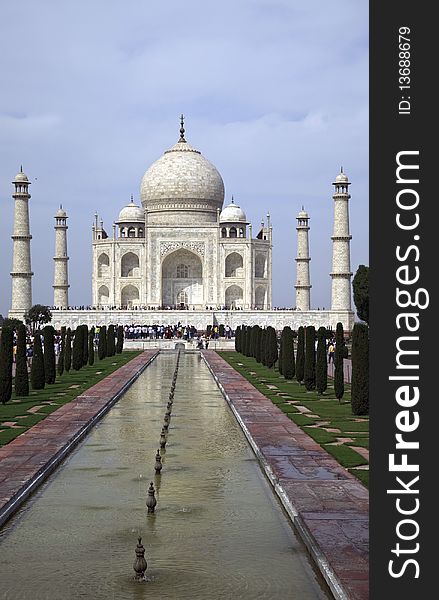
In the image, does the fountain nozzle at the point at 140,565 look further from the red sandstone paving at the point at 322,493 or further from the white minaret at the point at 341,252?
the white minaret at the point at 341,252

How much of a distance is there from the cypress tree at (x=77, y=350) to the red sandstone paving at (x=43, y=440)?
5.32m

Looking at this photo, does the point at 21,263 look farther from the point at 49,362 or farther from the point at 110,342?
the point at 49,362

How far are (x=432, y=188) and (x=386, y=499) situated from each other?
1.24 metres

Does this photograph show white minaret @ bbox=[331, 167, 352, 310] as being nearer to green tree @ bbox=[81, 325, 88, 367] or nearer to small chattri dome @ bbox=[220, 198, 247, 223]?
small chattri dome @ bbox=[220, 198, 247, 223]

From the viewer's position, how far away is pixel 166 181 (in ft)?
145

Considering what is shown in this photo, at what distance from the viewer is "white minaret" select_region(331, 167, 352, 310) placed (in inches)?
1483

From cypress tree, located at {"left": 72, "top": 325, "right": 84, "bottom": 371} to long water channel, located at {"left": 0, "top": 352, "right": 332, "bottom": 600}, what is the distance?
10888 mm

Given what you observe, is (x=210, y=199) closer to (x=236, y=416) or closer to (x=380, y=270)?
(x=236, y=416)

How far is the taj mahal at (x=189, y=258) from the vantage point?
37812mm

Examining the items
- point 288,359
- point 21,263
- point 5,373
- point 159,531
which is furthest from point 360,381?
point 21,263

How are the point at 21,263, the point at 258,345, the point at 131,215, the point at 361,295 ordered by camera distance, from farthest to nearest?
the point at 131,215
the point at 21,263
the point at 361,295
the point at 258,345

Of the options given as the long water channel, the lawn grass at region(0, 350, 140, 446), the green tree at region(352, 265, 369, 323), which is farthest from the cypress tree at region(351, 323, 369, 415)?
the green tree at region(352, 265, 369, 323)

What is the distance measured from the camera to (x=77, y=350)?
21.1m

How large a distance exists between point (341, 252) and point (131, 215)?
11.6 m
